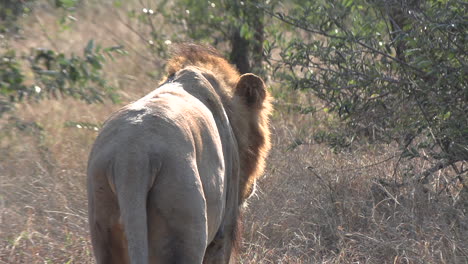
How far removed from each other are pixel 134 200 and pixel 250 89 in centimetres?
177

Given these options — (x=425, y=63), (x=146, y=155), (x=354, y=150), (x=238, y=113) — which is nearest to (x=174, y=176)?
(x=146, y=155)

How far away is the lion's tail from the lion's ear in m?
1.66

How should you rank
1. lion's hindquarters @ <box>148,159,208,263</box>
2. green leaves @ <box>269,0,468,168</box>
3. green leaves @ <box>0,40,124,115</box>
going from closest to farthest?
lion's hindquarters @ <box>148,159,208,263</box>
green leaves @ <box>269,0,468,168</box>
green leaves @ <box>0,40,124,115</box>

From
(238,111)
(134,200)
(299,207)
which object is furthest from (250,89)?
(134,200)

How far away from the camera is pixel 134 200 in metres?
2.74

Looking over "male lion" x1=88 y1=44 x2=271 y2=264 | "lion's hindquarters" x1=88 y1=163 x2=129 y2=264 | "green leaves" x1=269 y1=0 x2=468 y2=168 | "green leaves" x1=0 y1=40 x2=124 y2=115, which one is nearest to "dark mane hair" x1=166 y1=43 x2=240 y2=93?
"male lion" x1=88 y1=44 x2=271 y2=264

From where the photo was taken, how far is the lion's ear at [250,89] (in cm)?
436

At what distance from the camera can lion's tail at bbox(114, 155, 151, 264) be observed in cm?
271

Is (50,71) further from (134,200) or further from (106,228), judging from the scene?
(134,200)

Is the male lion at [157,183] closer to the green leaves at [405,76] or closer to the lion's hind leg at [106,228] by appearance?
the lion's hind leg at [106,228]

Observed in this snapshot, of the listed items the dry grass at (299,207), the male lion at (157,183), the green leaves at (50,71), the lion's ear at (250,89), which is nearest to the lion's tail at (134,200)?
the male lion at (157,183)

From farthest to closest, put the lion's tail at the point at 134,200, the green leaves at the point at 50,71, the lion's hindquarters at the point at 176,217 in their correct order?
1. the green leaves at the point at 50,71
2. the lion's hindquarters at the point at 176,217
3. the lion's tail at the point at 134,200

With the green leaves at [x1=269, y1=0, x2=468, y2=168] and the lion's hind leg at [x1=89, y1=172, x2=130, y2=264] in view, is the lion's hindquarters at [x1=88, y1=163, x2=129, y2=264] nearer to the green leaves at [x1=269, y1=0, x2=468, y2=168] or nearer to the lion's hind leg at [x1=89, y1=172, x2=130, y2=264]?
the lion's hind leg at [x1=89, y1=172, x2=130, y2=264]

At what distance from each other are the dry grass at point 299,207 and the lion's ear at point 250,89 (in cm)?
92
